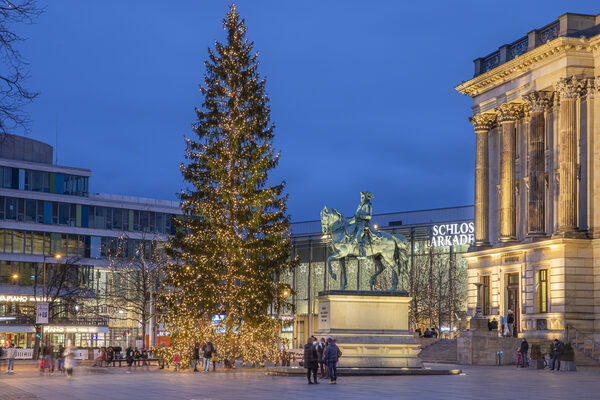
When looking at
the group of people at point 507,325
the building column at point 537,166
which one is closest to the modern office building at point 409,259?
the group of people at point 507,325

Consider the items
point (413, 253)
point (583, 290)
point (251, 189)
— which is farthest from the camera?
point (413, 253)

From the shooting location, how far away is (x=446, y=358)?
6694 centimetres

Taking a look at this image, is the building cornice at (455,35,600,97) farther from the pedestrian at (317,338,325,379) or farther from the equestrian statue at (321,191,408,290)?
Answer: the pedestrian at (317,338,325,379)

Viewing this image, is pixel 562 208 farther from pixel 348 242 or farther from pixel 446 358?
pixel 348 242

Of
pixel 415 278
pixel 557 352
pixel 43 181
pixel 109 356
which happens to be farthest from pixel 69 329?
pixel 557 352

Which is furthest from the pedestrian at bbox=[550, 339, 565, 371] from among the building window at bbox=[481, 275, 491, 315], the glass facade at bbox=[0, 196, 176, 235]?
the glass facade at bbox=[0, 196, 176, 235]

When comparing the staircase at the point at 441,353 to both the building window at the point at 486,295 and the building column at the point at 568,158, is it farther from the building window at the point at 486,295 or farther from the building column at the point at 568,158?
the building column at the point at 568,158

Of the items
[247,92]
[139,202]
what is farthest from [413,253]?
[247,92]

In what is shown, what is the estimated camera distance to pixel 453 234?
357 ft

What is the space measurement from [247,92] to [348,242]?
14140 millimetres

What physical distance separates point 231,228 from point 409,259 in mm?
63981

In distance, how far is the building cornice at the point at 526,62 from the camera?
214 feet

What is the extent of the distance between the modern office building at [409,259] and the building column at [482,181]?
67.9 feet

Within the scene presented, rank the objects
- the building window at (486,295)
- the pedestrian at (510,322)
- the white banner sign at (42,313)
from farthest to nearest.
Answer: the building window at (486,295), the pedestrian at (510,322), the white banner sign at (42,313)
